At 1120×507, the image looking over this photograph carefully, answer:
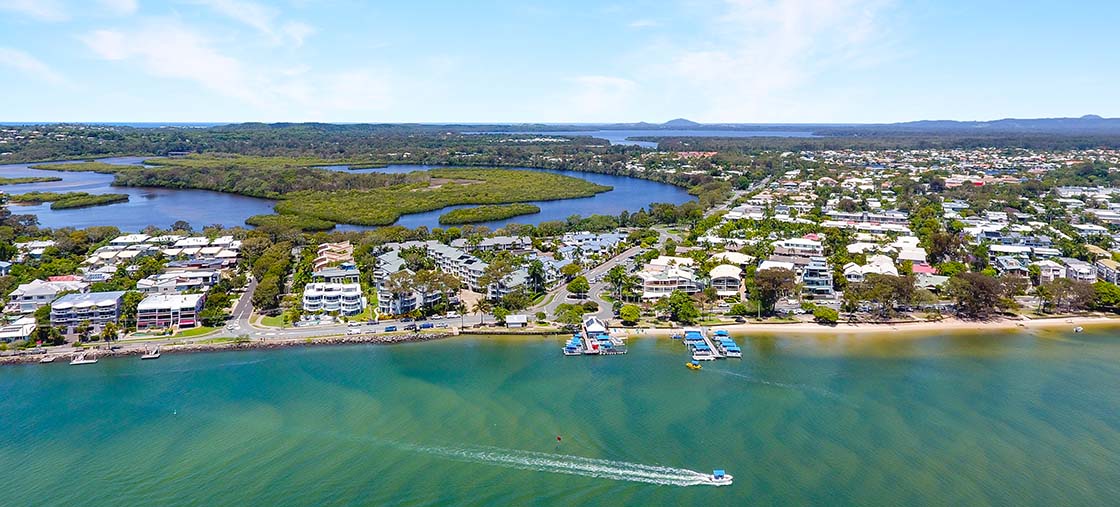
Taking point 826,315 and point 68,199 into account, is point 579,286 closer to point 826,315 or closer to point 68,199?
point 826,315

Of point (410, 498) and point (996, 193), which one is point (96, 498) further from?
point (996, 193)

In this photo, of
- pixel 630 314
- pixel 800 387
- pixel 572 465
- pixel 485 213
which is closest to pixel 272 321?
pixel 630 314

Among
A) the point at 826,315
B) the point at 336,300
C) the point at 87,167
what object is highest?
the point at 87,167

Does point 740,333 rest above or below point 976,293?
below

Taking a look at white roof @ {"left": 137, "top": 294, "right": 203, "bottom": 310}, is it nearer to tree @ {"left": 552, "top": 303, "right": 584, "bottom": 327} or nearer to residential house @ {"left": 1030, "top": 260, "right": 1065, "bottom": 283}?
tree @ {"left": 552, "top": 303, "right": 584, "bottom": 327}

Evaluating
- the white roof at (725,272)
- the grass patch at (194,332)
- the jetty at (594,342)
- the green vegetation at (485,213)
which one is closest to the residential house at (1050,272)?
the white roof at (725,272)

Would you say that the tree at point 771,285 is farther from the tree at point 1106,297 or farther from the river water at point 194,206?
the river water at point 194,206

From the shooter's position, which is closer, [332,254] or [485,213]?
[332,254]
